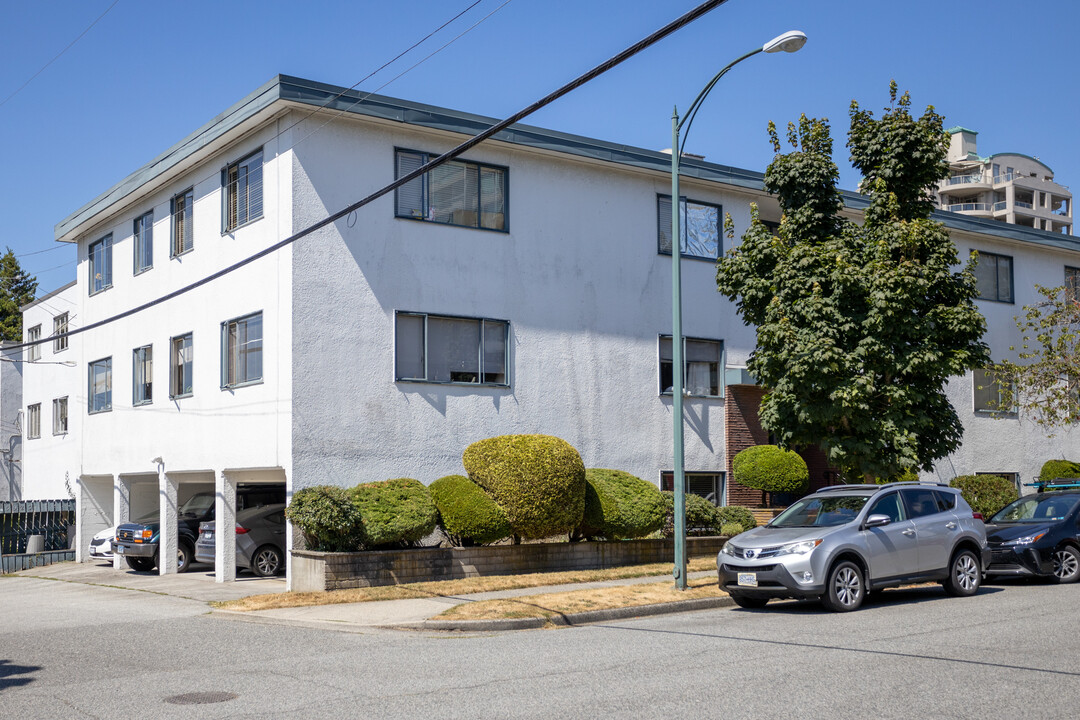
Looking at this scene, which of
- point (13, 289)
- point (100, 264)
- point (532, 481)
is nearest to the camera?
point (532, 481)

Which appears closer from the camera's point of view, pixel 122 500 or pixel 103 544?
pixel 103 544

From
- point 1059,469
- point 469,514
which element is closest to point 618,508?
point 469,514

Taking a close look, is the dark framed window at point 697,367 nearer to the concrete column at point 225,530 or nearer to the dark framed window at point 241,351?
the dark framed window at point 241,351

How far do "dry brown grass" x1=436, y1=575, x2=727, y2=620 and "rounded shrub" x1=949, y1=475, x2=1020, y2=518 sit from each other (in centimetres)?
1217

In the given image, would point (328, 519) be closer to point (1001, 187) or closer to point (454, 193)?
point (454, 193)

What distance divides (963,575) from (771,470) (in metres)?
7.94

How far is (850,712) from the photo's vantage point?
751 centimetres

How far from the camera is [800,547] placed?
1338 centimetres

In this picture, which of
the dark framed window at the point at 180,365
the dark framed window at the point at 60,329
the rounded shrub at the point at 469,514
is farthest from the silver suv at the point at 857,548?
the dark framed window at the point at 60,329

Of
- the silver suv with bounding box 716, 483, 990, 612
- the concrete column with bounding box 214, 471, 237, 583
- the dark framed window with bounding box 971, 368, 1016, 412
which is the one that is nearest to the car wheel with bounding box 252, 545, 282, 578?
the concrete column with bounding box 214, 471, 237, 583

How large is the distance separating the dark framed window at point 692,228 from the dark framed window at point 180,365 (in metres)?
10.4

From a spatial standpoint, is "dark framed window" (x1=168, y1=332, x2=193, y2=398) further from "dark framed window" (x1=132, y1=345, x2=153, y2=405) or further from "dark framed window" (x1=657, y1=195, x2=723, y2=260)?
"dark framed window" (x1=657, y1=195, x2=723, y2=260)

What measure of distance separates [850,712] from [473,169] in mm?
15479

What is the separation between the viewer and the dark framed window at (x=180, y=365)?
74.5 feet
